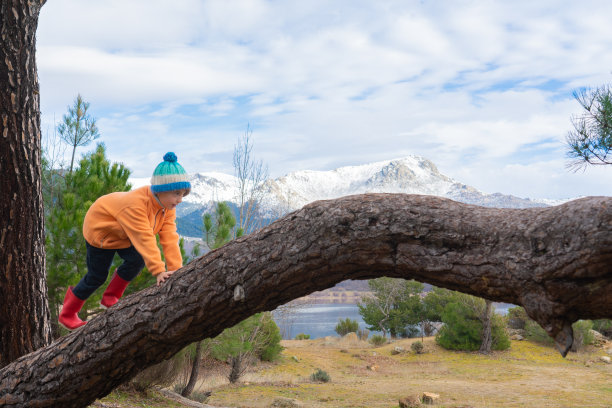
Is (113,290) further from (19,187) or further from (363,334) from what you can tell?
(363,334)

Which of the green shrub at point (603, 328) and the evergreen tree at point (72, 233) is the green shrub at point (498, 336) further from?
the evergreen tree at point (72, 233)

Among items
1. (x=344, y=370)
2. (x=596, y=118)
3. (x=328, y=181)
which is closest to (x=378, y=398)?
(x=344, y=370)

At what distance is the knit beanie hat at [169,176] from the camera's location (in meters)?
3.59

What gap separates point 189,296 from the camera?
112 inches

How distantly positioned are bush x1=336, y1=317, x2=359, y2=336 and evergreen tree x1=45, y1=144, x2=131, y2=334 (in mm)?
19968

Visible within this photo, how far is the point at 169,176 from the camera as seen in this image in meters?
3.61

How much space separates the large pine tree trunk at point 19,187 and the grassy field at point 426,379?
4768 mm

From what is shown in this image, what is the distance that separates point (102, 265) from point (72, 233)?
13.8 feet

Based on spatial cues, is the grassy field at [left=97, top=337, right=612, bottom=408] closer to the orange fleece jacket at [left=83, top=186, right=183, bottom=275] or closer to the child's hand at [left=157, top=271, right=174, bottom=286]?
the orange fleece jacket at [left=83, top=186, right=183, bottom=275]

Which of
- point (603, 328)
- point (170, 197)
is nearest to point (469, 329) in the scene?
point (603, 328)

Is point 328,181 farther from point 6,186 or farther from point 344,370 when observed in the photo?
point 6,186

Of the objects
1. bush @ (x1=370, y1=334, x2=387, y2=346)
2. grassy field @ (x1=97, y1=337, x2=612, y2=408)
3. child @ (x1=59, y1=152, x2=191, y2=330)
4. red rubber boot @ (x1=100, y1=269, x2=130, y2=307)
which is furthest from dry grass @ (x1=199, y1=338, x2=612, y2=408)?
child @ (x1=59, y1=152, x2=191, y2=330)

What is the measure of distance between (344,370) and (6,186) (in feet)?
49.3

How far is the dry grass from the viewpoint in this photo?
1149 centimetres
